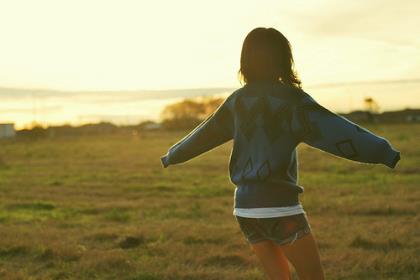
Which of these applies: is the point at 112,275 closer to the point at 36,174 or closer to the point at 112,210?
the point at 112,210

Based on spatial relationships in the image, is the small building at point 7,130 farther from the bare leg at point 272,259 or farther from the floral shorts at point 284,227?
the floral shorts at point 284,227

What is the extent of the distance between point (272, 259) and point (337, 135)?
0.79m

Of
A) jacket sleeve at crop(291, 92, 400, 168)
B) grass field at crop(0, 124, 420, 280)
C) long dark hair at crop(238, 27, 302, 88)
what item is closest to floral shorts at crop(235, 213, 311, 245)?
jacket sleeve at crop(291, 92, 400, 168)

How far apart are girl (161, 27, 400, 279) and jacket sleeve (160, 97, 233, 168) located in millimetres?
100

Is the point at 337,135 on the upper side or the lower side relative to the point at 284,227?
upper

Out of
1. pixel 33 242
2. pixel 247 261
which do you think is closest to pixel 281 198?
pixel 247 261

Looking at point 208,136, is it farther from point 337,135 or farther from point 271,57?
point 337,135

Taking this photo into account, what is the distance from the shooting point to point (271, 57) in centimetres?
332

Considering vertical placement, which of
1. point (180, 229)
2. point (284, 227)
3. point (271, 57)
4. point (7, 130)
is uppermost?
point (271, 57)

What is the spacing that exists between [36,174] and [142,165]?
5.27m

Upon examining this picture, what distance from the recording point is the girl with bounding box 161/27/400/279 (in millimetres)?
3186

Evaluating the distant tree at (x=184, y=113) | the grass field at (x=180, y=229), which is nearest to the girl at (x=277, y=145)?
the grass field at (x=180, y=229)

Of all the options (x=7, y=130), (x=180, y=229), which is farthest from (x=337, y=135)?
(x=7, y=130)

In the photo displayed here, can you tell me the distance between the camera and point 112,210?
12227 millimetres
